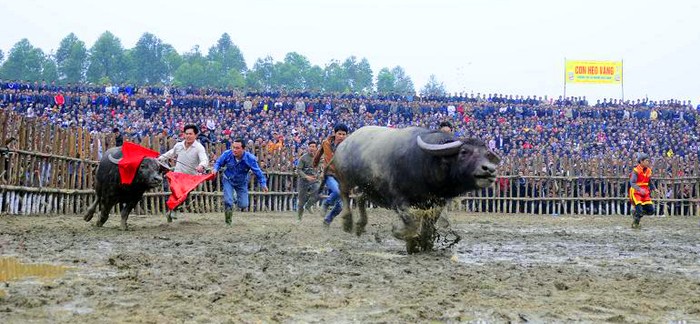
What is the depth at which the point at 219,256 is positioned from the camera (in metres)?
8.07

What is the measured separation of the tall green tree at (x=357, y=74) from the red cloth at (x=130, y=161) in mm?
113813

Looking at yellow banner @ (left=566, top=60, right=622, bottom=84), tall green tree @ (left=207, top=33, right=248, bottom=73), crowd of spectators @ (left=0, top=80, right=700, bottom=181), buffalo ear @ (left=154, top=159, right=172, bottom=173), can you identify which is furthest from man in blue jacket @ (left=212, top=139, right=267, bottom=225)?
tall green tree @ (left=207, top=33, right=248, bottom=73)

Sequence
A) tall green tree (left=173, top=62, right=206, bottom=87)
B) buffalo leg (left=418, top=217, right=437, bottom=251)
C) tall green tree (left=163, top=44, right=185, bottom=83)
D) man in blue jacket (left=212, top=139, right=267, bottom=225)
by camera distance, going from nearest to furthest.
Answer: buffalo leg (left=418, top=217, right=437, bottom=251) < man in blue jacket (left=212, top=139, right=267, bottom=225) < tall green tree (left=173, top=62, right=206, bottom=87) < tall green tree (left=163, top=44, right=185, bottom=83)

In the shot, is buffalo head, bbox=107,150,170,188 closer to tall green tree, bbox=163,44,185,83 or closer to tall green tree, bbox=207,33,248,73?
tall green tree, bbox=163,44,185,83

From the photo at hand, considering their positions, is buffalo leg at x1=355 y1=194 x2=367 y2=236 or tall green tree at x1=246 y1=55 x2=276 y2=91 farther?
tall green tree at x1=246 y1=55 x2=276 y2=91

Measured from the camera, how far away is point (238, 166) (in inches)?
539

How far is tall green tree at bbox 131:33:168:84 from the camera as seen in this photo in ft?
379

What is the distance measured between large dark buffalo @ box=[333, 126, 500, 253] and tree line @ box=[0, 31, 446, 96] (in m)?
89.2

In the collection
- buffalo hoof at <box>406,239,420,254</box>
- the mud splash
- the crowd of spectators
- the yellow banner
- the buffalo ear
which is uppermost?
the yellow banner

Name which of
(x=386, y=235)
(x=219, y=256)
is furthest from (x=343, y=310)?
(x=386, y=235)

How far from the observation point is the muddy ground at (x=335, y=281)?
5.00 m

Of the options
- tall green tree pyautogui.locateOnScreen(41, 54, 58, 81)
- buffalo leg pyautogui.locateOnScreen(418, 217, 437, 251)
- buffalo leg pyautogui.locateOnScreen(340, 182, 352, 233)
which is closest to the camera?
buffalo leg pyautogui.locateOnScreen(418, 217, 437, 251)

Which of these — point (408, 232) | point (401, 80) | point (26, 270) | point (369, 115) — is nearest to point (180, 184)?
point (408, 232)

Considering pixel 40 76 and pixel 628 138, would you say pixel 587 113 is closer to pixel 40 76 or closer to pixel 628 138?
pixel 628 138
